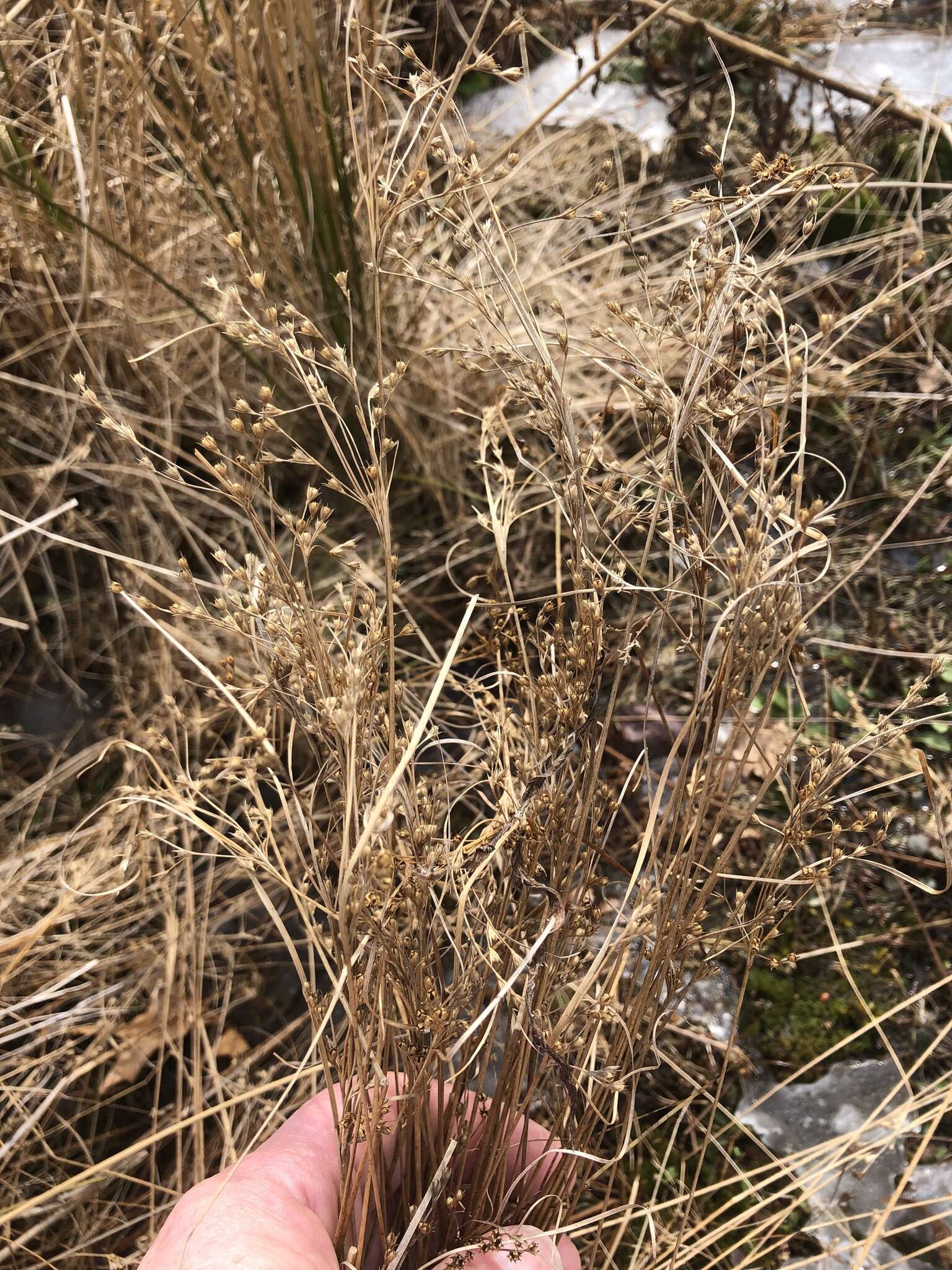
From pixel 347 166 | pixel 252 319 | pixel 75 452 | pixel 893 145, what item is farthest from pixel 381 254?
pixel 893 145

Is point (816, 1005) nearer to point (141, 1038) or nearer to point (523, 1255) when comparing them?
point (523, 1255)

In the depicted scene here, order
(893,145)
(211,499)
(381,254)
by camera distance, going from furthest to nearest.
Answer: (893,145)
(211,499)
(381,254)

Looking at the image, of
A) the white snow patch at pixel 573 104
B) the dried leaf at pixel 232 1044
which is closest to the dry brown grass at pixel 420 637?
the dried leaf at pixel 232 1044

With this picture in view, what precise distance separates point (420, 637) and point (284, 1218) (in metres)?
0.82

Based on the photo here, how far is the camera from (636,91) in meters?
2.32

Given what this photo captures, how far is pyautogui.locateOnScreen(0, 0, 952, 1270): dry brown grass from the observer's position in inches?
33.0

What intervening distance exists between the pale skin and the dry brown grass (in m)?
0.05

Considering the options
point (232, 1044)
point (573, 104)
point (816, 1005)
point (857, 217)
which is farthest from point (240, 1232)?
point (573, 104)

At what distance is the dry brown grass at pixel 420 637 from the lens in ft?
2.75

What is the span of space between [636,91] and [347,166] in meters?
1.16

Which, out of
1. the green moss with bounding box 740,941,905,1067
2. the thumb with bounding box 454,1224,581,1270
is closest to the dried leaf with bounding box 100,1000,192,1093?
the thumb with bounding box 454,1224,581,1270

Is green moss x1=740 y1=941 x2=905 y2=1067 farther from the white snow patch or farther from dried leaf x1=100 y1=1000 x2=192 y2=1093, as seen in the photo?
the white snow patch

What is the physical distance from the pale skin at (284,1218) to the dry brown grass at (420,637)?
0.17ft

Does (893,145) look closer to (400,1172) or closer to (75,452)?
(75,452)
